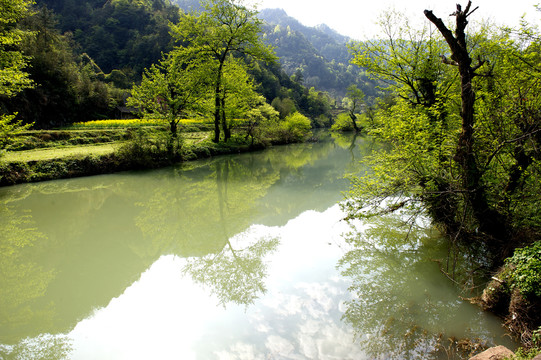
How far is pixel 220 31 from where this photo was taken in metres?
23.8

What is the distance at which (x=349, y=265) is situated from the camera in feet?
20.5

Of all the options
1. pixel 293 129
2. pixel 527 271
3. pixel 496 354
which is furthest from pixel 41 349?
pixel 293 129

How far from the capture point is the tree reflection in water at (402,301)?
3941mm

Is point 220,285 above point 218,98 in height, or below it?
below

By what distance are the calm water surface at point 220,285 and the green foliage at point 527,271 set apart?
2.58 feet

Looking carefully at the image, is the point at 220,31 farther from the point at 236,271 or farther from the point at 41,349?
the point at 41,349

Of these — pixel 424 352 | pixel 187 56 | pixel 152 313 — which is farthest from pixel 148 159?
pixel 424 352

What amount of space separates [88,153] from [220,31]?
48.3ft

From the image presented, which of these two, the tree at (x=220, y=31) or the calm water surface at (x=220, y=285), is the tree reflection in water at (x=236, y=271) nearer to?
the calm water surface at (x=220, y=285)

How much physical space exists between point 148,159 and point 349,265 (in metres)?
15.8

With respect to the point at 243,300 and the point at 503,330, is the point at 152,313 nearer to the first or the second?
the point at 243,300

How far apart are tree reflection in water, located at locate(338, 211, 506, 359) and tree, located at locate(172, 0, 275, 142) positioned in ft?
68.5

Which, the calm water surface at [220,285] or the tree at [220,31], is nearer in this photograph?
the calm water surface at [220,285]

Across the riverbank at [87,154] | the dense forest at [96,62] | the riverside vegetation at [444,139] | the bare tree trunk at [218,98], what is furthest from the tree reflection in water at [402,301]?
the dense forest at [96,62]
